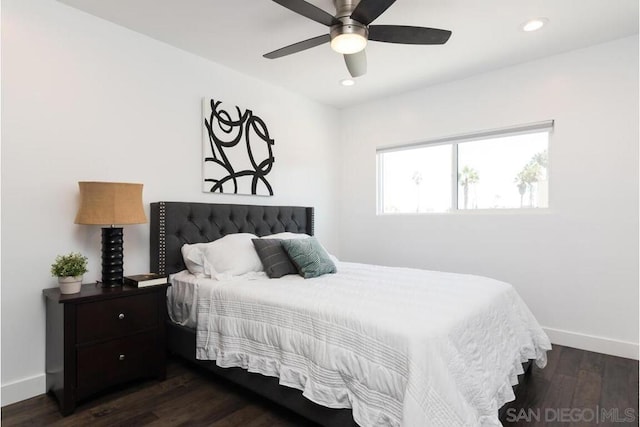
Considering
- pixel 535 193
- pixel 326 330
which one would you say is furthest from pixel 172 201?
pixel 535 193

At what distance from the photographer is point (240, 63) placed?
3.22 metres

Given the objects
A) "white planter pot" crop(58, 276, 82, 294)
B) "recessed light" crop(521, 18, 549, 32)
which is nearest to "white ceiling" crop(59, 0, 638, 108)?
"recessed light" crop(521, 18, 549, 32)

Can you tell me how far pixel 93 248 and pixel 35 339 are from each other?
635mm

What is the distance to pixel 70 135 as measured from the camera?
91.9 inches

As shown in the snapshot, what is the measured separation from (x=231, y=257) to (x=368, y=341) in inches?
56.0

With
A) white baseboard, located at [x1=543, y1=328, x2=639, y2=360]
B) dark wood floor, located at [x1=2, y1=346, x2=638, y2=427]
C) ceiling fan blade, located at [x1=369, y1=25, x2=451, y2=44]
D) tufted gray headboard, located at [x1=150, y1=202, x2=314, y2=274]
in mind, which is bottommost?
dark wood floor, located at [x1=2, y1=346, x2=638, y2=427]

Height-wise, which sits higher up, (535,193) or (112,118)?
(112,118)

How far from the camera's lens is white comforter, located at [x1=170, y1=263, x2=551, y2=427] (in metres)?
1.39

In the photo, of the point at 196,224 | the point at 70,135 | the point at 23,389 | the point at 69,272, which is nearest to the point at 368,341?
the point at 69,272

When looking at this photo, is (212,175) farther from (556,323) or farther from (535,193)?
(556,323)

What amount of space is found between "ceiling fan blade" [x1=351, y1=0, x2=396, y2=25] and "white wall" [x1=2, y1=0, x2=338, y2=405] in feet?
5.63

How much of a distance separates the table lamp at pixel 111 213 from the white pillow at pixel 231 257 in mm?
559

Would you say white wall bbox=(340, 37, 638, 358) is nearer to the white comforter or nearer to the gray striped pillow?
the white comforter

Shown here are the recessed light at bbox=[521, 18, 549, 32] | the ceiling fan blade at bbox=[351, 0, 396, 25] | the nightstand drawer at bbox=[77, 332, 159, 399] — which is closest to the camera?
the ceiling fan blade at bbox=[351, 0, 396, 25]
